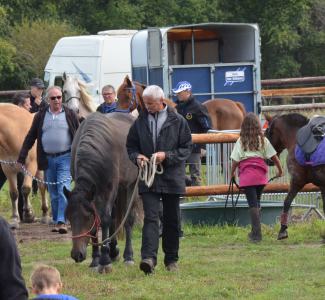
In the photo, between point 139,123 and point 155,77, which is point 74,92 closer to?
point 139,123

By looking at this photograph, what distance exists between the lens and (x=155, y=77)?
77.0 ft

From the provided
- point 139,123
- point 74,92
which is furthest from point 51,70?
point 139,123

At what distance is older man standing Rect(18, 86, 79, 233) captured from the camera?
13.7 metres

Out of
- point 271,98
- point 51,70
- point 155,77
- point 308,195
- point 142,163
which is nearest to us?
point 142,163

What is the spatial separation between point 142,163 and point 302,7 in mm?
29506

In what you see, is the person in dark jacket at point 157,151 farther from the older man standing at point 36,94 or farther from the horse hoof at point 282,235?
the older man standing at point 36,94

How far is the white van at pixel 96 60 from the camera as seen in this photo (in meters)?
26.9

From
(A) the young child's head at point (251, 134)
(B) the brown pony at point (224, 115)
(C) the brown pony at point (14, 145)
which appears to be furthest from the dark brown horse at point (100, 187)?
(B) the brown pony at point (224, 115)

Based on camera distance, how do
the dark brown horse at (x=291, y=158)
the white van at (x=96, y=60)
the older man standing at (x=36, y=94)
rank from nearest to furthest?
the dark brown horse at (x=291, y=158) → the older man standing at (x=36, y=94) → the white van at (x=96, y=60)

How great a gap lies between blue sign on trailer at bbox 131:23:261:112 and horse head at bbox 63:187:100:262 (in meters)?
12.3

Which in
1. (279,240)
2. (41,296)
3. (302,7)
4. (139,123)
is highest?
(302,7)

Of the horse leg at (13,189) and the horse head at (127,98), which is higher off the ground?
the horse head at (127,98)

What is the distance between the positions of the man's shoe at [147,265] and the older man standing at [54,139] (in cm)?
360

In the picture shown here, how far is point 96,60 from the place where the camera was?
88.5 ft
